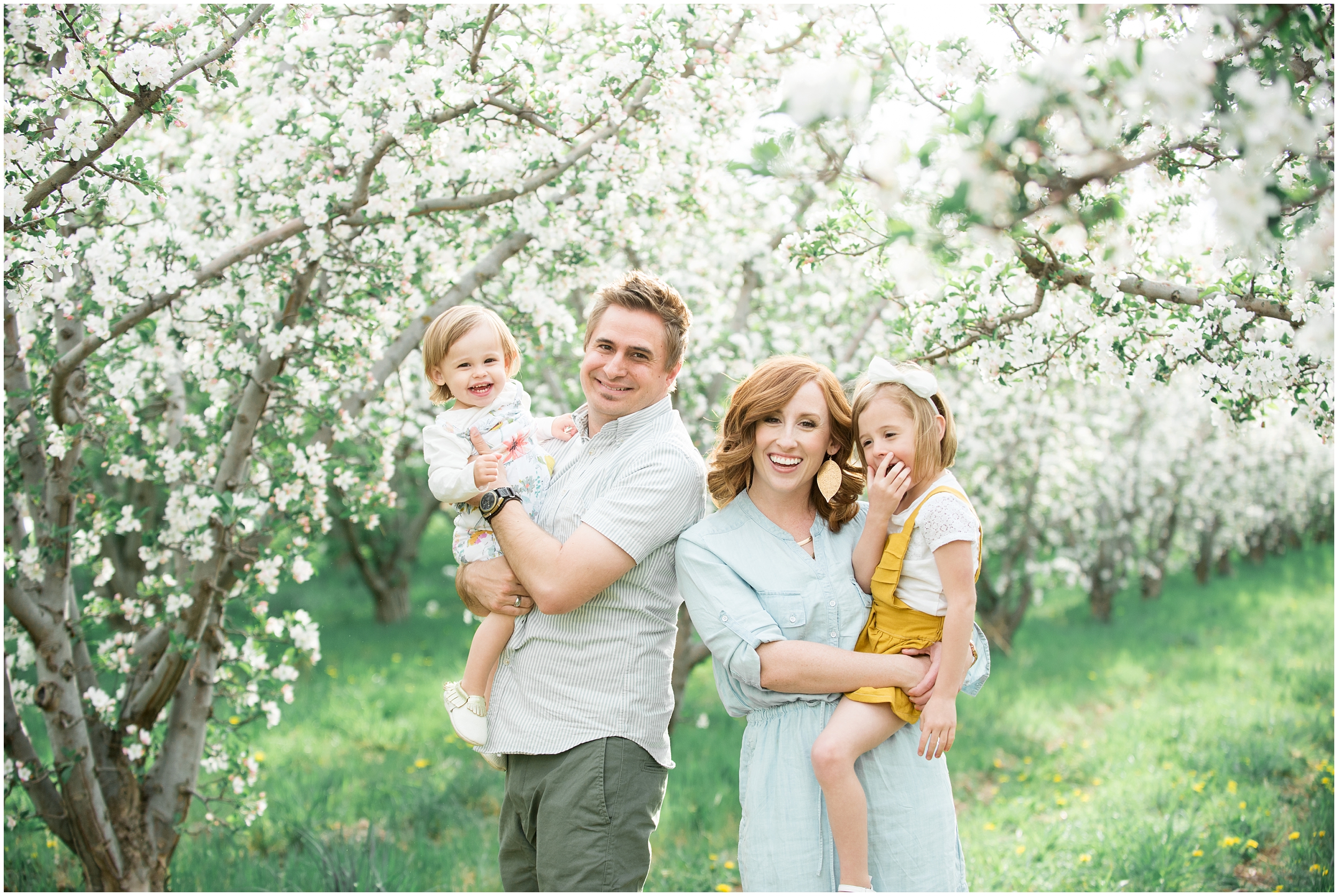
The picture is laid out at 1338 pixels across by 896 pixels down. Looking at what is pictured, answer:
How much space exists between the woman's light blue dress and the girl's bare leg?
6 centimetres

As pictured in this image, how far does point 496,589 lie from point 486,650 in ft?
0.74

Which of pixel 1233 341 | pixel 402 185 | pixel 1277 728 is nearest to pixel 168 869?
pixel 402 185

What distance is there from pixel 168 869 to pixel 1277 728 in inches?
275

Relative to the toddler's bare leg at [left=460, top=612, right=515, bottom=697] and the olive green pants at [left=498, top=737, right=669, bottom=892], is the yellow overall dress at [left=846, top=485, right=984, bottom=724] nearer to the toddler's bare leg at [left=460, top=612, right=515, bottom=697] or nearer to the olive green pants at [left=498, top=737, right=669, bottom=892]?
the olive green pants at [left=498, top=737, right=669, bottom=892]

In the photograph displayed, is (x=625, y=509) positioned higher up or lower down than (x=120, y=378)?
lower down

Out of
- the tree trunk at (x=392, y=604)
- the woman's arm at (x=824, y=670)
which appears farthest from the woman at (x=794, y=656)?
the tree trunk at (x=392, y=604)

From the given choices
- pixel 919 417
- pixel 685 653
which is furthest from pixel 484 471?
pixel 685 653

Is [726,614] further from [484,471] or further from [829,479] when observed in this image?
[484,471]

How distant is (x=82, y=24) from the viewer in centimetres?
259

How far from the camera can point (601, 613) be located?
2338mm

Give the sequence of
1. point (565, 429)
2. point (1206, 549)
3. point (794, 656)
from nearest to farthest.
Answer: point (794, 656) < point (565, 429) < point (1206, 549)

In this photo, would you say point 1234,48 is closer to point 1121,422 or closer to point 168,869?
point 168,869

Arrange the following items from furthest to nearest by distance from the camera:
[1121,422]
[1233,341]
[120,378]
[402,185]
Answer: [1121,422] < [120,378] < [402,185] < [1233,341]

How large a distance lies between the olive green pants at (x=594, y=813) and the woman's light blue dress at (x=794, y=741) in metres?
0.25
